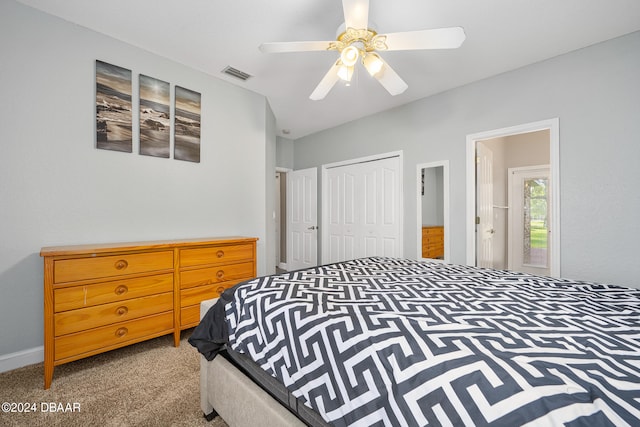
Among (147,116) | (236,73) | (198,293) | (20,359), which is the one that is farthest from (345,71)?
(20,359)

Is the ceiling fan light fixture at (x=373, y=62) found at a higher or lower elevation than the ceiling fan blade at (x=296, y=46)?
lower

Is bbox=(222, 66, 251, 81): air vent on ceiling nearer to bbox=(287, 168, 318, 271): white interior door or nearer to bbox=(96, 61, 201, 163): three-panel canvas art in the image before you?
bbox=(96, 61, 201, 163): three-panel canvas art

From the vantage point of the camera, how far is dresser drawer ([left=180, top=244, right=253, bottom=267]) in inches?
88.2

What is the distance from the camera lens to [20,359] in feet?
6.16

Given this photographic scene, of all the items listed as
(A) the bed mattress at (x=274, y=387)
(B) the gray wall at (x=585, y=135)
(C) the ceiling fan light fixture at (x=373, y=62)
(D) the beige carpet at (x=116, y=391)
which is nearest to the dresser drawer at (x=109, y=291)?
(D) the beige carpet at (x=116, y=391)

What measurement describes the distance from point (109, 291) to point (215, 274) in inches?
30.2

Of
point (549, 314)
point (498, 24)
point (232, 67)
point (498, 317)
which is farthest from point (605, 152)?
point (232, 67)

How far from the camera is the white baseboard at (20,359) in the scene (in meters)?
1.82

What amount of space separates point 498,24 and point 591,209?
1748 mm

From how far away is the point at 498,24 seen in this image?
2.03m

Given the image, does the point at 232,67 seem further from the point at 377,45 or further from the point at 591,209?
the point at 591,209

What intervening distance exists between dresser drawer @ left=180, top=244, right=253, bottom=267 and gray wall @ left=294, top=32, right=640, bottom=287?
2.36 m

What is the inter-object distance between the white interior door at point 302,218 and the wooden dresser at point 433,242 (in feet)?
6.27

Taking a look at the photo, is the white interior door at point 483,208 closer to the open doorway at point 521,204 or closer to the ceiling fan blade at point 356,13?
the open doorway at point 521,204
